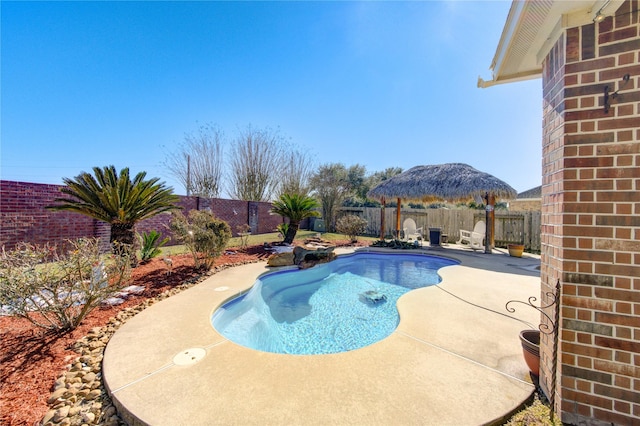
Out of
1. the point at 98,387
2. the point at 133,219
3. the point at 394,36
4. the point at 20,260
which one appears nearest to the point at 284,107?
the point at 394,36

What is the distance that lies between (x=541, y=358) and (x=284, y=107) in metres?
15.9

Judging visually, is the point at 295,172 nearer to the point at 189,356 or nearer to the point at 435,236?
the point at 435,236

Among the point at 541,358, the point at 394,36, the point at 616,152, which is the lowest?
the point at 541,358

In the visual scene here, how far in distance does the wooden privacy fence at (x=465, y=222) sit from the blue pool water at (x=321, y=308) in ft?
19.1

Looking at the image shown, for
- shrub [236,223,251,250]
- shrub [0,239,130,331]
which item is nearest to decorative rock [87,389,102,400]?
shrub [0,239,130,331]

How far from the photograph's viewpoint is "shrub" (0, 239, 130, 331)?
2820mm

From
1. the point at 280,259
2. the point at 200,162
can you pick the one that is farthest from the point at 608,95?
the point at 200,162

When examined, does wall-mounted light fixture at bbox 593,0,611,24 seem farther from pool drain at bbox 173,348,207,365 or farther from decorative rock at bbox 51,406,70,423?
decorative rock at bbox 51,406,70,423

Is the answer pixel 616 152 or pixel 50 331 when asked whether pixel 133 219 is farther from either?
pixel 616 152

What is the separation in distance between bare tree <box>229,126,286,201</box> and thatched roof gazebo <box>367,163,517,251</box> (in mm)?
10442

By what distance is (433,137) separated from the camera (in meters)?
14.1

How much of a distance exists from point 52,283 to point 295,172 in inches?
735

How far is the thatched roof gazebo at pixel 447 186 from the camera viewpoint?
1071cm

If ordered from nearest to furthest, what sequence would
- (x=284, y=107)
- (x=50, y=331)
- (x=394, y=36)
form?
1. (x=50, y=331)
2. (x=394, y=36)
3. (x=284, y=107)
